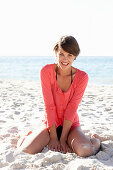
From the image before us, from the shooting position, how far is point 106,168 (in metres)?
2.14

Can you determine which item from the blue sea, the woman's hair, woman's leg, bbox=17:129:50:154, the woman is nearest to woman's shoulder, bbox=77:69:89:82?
the woman

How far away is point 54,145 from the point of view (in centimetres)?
263

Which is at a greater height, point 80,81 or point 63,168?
point 80,81

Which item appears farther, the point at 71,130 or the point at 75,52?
the point at 71,130

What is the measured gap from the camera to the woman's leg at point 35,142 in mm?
2555

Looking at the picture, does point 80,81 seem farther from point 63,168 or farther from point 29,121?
point 29,121

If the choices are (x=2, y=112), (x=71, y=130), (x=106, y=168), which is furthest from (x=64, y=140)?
(x=2, y=112)

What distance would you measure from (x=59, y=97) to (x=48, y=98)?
0.51 ft

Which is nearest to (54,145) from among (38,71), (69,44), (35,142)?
(35,142)

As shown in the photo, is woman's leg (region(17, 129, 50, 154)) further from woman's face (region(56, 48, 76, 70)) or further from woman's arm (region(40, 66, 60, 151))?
woman's face (region(56, 48, 76, 70))

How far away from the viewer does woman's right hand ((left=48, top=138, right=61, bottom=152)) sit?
2582mm

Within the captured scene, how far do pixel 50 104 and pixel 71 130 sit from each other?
17.2 inches

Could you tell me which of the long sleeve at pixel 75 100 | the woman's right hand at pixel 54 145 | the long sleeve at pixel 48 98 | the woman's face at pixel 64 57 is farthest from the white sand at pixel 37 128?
the woman's face at pixel 64 57

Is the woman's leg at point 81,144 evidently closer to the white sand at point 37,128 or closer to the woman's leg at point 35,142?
the white sand at point 37,128
